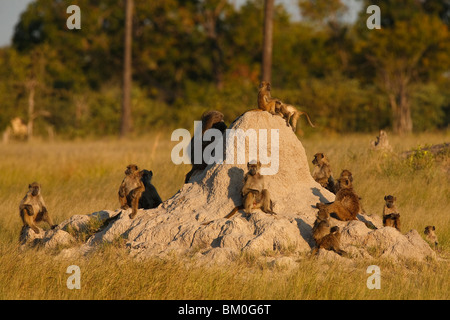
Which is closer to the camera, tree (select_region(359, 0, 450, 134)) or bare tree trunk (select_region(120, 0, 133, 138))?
bare tree trunk (select_region(120, 0, 133, 138))

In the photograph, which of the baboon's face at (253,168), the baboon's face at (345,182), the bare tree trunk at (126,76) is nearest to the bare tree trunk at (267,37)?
the bare tree trunk at (126,76)

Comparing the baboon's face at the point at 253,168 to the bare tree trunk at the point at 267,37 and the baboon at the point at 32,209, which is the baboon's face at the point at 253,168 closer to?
the baboon at the point at 32,209

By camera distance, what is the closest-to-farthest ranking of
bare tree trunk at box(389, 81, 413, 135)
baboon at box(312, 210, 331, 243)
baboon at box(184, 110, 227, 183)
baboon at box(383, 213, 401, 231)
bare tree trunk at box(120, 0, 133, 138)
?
baboon at box(312, 210, 331, 243) < baboon at box(383, 213, 401, 231) < baboon at box(184, 110, 227, 183) < bare tree trunk at box(120, 0, 133, 138) < bare tree trunk at box(389, 81, 413, 135)

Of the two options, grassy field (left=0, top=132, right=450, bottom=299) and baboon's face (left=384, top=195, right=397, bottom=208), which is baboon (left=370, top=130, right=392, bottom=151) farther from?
baboon's face (left=384, top=195, right=397, bottom=208)

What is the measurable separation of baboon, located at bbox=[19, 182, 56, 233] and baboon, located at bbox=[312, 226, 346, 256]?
377 cm

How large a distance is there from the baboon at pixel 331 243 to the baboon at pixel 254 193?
74 cm

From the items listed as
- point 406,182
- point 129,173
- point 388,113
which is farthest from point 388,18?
point 129,173

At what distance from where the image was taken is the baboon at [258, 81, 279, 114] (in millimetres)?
9594

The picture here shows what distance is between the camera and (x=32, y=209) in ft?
31.8

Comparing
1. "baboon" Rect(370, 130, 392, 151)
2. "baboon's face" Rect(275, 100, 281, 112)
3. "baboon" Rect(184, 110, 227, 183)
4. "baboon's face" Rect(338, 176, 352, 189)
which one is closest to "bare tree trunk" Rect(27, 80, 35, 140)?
"baboon" Rect(370, 130, 392, 151)

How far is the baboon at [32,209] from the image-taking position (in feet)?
31.8

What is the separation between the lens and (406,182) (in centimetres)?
1459

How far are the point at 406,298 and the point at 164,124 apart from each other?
2578 centimetres

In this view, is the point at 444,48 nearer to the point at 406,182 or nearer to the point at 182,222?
the point at 406,182
